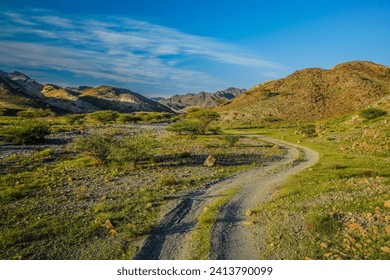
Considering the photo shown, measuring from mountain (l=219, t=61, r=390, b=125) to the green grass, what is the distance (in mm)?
70598

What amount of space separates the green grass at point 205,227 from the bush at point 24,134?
106 ft

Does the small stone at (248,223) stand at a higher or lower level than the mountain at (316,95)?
lower

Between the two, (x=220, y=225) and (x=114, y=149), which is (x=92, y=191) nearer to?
(x=114, y=149)

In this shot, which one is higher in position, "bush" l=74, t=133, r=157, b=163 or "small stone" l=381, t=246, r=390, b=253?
"bush" l=74, t=133, r=157, b=163

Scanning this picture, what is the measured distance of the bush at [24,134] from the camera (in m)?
40.1

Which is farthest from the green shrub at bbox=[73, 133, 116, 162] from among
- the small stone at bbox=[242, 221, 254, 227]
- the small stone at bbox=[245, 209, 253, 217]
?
the small stone at bbox=[242, 221, 254, 227]

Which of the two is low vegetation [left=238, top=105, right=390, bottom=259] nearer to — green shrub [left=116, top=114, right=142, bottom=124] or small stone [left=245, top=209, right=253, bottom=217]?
small stone [left=245, top=209, right=253, bottom=217]

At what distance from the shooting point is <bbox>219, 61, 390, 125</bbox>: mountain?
87.4 metres

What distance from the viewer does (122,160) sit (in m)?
27.4

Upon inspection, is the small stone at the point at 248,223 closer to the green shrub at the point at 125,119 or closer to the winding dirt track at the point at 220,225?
the winding dirt track at the point at 220,225

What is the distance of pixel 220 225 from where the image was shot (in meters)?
14.5

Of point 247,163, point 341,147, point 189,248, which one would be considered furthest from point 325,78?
point 189,248

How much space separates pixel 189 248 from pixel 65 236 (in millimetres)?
5556

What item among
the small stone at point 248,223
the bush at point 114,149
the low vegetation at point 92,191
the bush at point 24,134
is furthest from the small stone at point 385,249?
the bush at point 24,134
